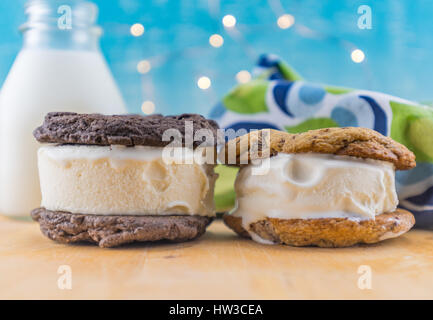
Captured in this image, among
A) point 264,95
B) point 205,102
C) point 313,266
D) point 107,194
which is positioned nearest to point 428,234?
point 313,266

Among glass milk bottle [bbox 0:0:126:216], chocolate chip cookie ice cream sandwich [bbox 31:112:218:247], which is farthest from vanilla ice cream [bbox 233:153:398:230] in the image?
glass milk bottle [bbox 0:0:126:216]

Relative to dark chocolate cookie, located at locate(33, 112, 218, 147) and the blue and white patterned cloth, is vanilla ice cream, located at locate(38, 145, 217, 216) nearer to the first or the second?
dark chocolate cookie, located at locate(33, 112, 218, 147)

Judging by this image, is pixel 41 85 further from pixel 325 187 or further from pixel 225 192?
pixel 325 187

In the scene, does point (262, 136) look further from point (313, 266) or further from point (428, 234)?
point (428, 234)

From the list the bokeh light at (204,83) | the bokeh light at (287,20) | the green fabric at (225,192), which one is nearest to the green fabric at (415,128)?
the green fabric at (225,192)

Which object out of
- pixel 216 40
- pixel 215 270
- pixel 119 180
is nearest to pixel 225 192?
pixel 119 180

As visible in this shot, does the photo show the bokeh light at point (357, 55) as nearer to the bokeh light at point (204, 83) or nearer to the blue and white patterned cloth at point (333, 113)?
the blue and white patterned cloth at point (333, 113)
